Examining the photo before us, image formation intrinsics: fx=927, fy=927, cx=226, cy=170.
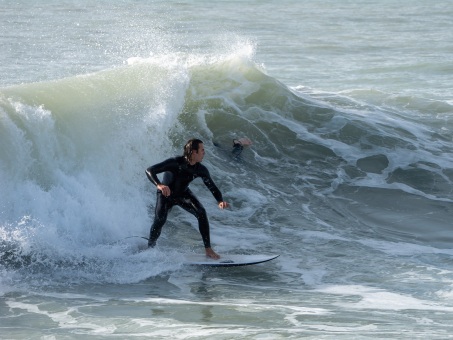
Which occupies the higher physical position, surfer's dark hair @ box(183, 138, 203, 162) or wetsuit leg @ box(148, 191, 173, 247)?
surfer's dark hair @ box(183, 138, 203, 162)

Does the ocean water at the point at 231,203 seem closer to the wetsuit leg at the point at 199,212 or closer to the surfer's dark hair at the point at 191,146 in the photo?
the wetsuit leg at the point at 199,212

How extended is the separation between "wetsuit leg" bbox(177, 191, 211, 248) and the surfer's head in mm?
500

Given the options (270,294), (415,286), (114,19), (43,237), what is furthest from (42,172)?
(114,19)

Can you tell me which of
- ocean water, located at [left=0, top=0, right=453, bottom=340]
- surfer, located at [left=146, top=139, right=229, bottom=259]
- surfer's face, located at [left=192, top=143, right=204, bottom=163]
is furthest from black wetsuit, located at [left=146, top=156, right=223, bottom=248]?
ocean water, located at [left=0, top=0, right=453, bottom=340]

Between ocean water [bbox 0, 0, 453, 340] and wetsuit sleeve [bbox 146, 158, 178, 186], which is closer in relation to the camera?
ocean water [bbox 0, 0, 453, 340]

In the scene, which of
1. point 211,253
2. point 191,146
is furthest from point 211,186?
point 211,253

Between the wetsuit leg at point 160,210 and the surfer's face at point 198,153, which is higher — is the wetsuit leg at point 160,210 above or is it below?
below

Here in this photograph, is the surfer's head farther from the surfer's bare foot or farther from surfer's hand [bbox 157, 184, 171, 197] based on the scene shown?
the surfer's bare foot

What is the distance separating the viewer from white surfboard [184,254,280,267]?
10.4 m

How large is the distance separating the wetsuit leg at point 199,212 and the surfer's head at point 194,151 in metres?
0.50

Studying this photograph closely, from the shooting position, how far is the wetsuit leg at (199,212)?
10438 mm

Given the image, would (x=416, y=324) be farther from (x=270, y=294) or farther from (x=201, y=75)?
(x=201, y=75)

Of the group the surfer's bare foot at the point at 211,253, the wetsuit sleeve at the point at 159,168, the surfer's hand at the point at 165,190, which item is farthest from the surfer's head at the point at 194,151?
the surfer's bare foot at the point at 211,253

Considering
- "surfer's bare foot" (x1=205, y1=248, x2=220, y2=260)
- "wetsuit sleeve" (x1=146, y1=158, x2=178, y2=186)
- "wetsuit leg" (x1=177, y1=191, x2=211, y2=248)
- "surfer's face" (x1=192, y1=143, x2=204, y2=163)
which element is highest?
"surfer's face" (x1=192, y1=143, x2=204, y2=163)
